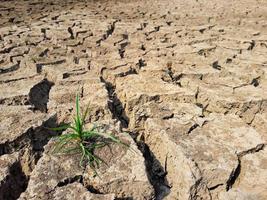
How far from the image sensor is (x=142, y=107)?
6.97 feet

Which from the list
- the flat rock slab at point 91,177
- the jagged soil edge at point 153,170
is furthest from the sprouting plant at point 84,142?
the jagged soil edge at point 153,170

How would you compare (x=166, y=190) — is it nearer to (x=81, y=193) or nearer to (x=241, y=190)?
(x=241, y=190)

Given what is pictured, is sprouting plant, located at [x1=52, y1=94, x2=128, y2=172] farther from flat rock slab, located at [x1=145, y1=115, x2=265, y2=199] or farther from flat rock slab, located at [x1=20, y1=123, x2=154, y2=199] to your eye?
flat rock slab, located at [x1=145, y1=115, x2=265, y2=199]

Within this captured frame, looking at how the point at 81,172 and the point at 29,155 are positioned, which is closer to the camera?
the point at 81,172

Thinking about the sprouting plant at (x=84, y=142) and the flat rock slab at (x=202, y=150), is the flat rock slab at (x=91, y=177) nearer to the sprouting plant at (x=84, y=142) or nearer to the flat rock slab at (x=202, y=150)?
the sprouting plant at (x=84, y=142)

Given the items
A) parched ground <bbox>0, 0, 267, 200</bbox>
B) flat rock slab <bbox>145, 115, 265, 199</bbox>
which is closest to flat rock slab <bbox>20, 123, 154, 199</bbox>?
parched ground <bbox>0, 0, 267, 200</bbox>

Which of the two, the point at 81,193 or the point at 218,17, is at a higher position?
the point at 81,193

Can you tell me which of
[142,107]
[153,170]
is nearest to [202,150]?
[153,170]

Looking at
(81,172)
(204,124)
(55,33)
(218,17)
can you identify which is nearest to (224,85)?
(204,124)

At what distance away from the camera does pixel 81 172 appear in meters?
1.40

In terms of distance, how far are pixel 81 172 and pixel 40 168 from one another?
0.18 metres

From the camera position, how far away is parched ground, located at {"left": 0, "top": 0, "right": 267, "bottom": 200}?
1.43 m

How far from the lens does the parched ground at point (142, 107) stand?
1.43 meters

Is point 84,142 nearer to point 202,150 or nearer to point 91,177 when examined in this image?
point 91,177
